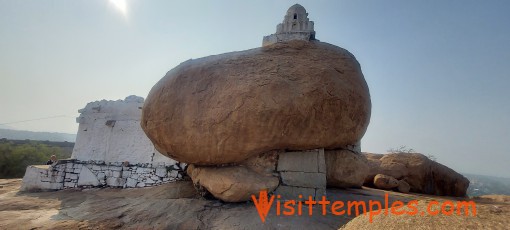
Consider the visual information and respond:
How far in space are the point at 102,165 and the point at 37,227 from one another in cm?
484

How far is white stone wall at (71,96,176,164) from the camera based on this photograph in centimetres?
866

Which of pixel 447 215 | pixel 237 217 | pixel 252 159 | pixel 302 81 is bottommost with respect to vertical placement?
pixel 237 217

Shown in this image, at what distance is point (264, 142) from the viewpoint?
165 inches

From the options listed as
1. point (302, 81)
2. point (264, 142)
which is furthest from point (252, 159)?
point (302, 81)

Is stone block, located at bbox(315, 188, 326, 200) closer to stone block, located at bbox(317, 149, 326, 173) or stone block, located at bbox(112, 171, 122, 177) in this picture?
stone block, located at bbox(317, 149, 326, 173)

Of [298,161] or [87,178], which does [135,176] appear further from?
[298,161]

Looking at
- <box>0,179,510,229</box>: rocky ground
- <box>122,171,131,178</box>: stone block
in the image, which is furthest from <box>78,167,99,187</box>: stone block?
<box>0,179,510,229</box>: rocky ground

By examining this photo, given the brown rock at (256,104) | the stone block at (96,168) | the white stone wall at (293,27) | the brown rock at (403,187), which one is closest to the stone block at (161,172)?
the stone block at (96,168)

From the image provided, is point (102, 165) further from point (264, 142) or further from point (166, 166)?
point (264, 142)

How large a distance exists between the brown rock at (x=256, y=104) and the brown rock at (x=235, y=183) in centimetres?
20

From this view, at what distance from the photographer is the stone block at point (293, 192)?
4219mm

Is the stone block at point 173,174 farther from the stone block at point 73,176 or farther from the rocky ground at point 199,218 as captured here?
the stone block at point 73,176

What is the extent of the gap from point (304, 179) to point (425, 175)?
5.96 metres

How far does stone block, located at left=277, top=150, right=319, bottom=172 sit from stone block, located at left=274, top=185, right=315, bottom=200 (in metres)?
0.30
